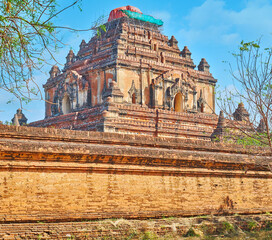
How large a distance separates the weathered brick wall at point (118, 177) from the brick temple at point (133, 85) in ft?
31.9

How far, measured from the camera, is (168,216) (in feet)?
29.0

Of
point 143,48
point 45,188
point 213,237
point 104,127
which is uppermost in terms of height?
point 143,48

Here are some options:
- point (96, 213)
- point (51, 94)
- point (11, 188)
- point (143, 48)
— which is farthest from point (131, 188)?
point (51, 94)

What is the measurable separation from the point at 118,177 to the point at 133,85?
52.3 feet

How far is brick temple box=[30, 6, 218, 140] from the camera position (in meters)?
21.1

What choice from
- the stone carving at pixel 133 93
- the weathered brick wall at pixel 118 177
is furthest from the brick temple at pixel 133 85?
the weathered brick wall at pixel 118 177

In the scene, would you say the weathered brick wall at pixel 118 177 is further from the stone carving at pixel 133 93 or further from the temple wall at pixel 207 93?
the temple wall at pixel 207 93

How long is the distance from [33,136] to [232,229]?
15.2 feet

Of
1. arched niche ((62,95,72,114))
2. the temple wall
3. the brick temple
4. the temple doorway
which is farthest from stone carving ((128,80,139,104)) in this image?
the temple wall

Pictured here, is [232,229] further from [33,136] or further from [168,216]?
[33,136]

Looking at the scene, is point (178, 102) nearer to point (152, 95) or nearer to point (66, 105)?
point (152, 95)

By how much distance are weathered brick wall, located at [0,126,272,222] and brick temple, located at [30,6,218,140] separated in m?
9.73

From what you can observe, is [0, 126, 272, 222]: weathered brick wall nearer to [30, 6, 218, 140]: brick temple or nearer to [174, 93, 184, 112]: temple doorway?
[30, 6, 218, 140]: brick temple

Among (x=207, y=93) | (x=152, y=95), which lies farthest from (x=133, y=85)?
(x=207, y=93)
